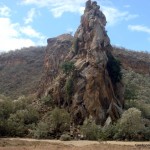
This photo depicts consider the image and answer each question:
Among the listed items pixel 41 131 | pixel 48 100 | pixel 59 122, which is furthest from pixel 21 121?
pixel 48 100

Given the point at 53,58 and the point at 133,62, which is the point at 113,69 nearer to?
the point at 53,58

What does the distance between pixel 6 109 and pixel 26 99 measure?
5.93m

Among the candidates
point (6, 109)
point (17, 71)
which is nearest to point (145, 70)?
point (17, 71)

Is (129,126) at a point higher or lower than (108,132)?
higher

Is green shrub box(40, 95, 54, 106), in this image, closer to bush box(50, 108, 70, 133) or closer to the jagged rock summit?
the jagged rock summit

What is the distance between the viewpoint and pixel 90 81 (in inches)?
1980

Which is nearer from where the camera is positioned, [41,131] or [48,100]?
[41,131]

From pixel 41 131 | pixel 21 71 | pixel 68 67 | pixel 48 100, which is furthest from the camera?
pixel 21 71

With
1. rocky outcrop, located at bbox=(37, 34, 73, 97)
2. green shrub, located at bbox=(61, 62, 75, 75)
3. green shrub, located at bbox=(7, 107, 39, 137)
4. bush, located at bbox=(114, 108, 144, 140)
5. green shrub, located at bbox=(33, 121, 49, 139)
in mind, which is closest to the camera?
bush, located at bbox=(114, 108, 144, 140)

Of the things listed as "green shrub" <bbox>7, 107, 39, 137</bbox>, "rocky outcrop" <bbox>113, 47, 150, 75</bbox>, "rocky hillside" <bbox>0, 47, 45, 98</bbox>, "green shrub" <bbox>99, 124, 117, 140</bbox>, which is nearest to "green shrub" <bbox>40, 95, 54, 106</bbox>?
"green shrub" <bbox>7, 107, 39, 137</bbox>

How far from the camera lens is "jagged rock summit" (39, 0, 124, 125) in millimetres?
49500

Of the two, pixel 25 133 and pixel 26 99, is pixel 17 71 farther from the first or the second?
pixel 25 133

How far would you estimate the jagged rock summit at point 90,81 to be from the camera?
162 ft

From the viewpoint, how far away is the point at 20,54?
104125 millimetres
